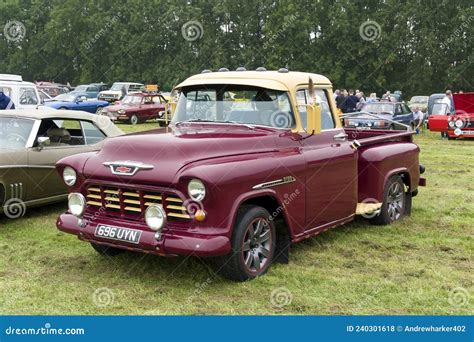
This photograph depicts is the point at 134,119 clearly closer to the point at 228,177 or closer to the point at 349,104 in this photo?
the point at 349,104

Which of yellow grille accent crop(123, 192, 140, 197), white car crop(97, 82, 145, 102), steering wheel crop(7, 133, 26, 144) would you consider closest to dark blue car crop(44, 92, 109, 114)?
white car crop(97, 82, 145, 102)

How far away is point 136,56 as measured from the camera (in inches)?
2440

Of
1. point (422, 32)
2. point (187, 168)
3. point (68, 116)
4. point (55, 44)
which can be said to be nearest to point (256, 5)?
point (422, 32)

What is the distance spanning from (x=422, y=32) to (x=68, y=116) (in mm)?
46527

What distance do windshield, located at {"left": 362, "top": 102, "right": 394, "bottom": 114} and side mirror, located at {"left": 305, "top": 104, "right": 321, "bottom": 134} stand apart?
1671 cm

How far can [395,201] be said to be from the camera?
805 centimetres

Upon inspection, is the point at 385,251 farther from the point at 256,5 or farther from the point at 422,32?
the point at 256,5

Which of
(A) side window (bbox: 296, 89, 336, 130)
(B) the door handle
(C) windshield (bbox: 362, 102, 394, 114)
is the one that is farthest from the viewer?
(C) windshield (bbox: 362, 102, 394, 114)

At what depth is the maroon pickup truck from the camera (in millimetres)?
5000

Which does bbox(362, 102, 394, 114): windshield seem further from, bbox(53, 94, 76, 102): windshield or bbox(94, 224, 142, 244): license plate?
bbox(94, 224, 142, 244): license plate

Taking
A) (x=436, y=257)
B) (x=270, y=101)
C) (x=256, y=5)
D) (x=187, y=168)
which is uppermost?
(x=256, y=5)

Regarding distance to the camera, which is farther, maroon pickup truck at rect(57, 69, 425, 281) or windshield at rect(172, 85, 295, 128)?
windshield at rect(172, 85, 295, 128)

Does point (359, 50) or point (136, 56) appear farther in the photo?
point (136, 56)

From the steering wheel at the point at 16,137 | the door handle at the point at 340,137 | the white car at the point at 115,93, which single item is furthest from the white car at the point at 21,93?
the white car at the point at 115,93
